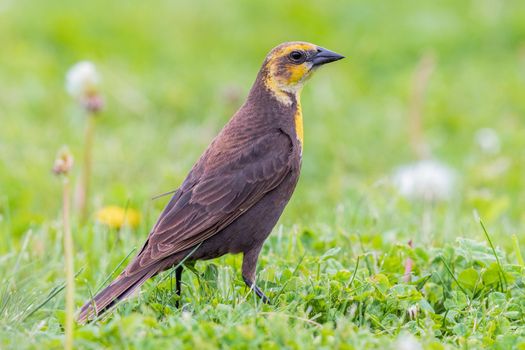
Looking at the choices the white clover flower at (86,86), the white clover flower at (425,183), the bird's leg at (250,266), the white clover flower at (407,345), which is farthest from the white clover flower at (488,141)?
the white clover flower at (407,345)

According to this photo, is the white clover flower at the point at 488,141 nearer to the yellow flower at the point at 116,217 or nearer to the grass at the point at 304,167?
the grass at the point at 304,167

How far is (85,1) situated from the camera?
Result: 10.9 m

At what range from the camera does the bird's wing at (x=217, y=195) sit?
14.9 ft

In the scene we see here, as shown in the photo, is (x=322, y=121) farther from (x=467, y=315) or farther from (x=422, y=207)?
(x=467, y=315)

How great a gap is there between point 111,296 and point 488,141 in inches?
181

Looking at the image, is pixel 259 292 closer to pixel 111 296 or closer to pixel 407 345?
pixel 111 296

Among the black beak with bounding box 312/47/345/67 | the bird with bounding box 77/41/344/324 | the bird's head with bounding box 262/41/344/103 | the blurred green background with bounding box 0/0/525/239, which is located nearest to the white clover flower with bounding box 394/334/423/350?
the bird with bounding box 77/41/344/324

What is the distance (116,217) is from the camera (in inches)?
240

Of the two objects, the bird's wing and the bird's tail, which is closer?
the bird's tail

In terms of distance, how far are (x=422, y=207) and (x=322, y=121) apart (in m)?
2.31

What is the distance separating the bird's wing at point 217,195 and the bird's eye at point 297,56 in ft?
1.74

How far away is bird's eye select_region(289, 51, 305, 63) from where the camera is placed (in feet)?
17.4

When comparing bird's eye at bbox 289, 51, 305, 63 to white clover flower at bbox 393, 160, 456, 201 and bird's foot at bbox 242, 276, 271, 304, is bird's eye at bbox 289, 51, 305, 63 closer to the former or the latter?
bird's foot at bbox 242, 276, 271, 304

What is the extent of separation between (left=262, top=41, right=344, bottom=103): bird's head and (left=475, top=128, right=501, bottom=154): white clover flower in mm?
3032
